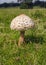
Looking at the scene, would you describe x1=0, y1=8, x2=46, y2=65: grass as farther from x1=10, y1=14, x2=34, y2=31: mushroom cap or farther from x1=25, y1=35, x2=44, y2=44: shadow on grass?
x1=10, y1=14, x2=34, y2=31: mushroom cap

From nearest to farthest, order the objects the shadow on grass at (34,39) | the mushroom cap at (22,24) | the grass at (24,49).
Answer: the grass at (24,49) → the mushroom cap at (22,24) → the shadow on grass at (34,39)

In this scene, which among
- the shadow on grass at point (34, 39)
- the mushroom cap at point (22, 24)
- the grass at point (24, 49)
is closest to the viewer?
the grass at point (24, 49)

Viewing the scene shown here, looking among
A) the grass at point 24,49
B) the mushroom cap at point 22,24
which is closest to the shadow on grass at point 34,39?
the grass at point 24,49

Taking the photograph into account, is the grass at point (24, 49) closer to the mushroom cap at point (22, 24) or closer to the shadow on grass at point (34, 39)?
the shadow on grass at point (34, 39)

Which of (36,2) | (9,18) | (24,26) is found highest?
(24,26)

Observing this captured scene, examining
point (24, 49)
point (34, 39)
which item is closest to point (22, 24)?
point (24, 49)

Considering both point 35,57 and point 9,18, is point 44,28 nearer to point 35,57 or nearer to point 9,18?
point 9,18

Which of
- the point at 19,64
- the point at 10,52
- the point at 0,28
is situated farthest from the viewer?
the point at 0,28

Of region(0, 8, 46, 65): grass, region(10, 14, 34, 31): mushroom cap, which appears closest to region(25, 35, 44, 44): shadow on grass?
region(0, 8, 46, 65): grass

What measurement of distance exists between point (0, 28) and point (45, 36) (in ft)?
7.62

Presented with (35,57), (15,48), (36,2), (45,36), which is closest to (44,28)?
(45,36)

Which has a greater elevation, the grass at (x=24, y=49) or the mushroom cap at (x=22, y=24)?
the mushroom cap at (x=22, y=24)

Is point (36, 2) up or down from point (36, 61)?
down

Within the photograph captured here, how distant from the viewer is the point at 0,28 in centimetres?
1197
